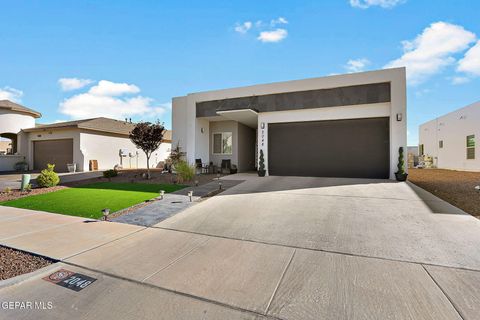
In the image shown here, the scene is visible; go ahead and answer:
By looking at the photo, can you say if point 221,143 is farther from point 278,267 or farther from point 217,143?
point 278,267

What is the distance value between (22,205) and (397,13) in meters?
14.0

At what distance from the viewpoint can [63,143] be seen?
58.5 ft

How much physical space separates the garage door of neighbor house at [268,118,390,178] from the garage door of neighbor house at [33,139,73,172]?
16359mm

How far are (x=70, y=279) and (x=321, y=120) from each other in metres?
11.4

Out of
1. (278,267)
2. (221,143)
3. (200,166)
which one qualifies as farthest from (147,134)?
(278,267)

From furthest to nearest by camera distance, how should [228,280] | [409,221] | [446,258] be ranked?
[409,221] → [446,258] → [228,280]

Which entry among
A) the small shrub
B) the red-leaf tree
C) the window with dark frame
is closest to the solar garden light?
the red-leaf tree

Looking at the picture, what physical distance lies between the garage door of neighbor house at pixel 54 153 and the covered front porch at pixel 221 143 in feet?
36.8

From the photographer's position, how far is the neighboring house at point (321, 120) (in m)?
10.3

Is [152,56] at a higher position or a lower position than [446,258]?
higher

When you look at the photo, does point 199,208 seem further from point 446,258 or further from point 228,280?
point 446,258

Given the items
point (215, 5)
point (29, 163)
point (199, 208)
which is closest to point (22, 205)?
point (199, 208)

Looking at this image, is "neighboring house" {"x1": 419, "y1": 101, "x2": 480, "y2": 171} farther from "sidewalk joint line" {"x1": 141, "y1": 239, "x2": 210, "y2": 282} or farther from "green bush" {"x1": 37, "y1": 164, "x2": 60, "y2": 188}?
"green bush" {"x1": 37, "y1": 164, "x2": 60, "y2": 188}

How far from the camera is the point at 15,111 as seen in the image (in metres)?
19.4
